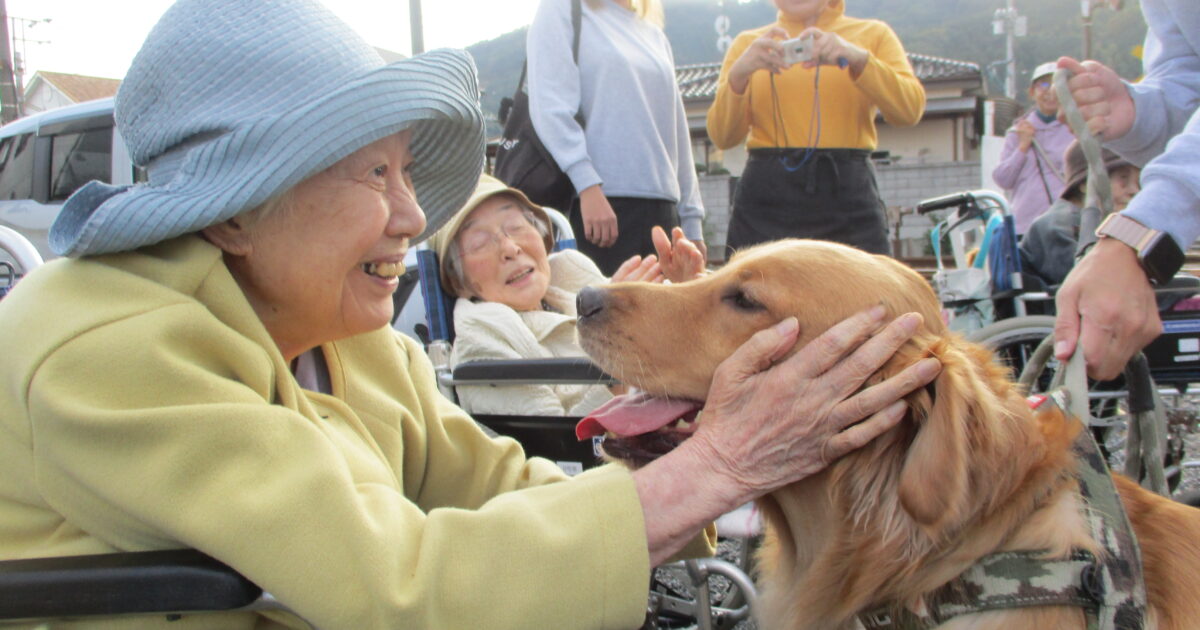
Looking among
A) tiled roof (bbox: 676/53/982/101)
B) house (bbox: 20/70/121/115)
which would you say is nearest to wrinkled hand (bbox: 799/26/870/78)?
tiled roof (bbox: 676/53/982/101)

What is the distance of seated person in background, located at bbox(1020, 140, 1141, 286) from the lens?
542 centimetres

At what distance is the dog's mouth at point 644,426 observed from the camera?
68.7 inches

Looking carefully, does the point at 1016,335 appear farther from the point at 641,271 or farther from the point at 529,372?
the point at 529,372

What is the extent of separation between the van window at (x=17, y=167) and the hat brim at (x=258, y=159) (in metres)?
12.1

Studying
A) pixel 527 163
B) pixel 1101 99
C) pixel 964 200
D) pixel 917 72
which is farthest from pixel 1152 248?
pixel 917 72

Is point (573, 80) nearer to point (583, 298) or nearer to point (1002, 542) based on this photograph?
point (583, 298)

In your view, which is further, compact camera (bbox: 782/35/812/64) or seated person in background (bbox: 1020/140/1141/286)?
seated person in background (bbox: 1020/140/1141/286)

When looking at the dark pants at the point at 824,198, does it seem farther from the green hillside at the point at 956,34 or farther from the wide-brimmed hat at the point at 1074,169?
the green hillside at the point at 956,34

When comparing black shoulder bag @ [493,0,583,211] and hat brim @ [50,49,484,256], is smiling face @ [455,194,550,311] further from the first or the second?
hat brim @ [50,49,484,256]

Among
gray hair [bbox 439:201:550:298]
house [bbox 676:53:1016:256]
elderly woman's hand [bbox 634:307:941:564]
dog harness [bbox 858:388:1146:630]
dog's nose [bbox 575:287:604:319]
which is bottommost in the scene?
house [bbox 676:53:1016:256]

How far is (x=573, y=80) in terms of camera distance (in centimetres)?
363

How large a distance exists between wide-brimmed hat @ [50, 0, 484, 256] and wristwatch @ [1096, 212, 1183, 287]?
4.76 feet

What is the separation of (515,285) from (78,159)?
395 inches

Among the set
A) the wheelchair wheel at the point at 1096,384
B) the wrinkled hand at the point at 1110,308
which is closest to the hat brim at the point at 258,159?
the wrinkled hand at the point at 1110,308
